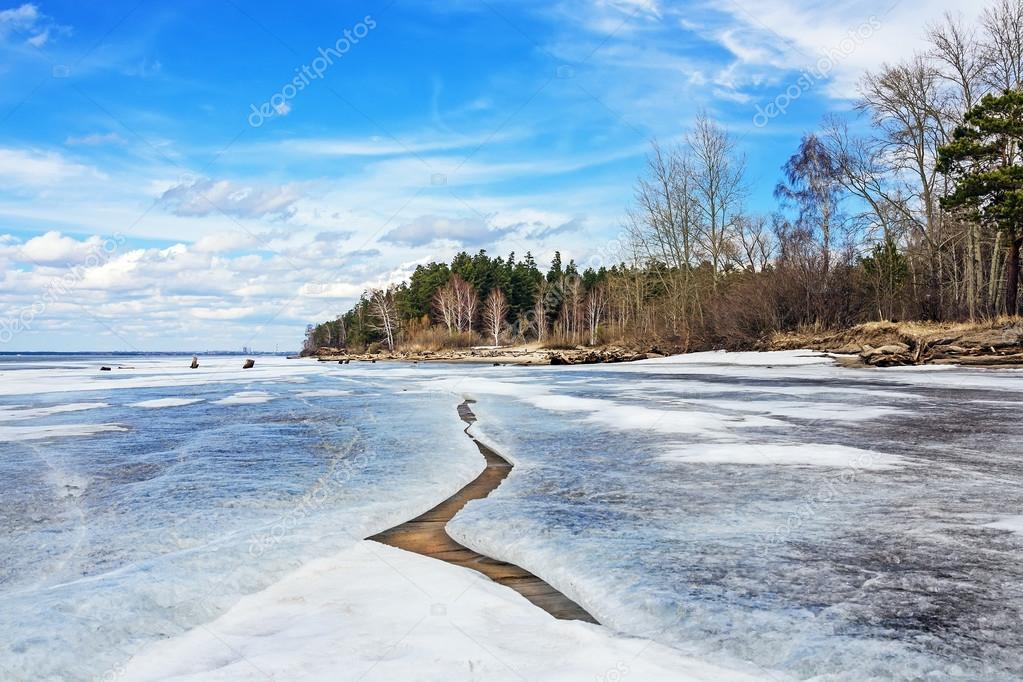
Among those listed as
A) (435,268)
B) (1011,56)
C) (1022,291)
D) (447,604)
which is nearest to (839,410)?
(447,604)

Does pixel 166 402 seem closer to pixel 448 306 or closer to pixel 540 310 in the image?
pixel 540 310

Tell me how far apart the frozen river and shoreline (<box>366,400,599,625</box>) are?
7cm

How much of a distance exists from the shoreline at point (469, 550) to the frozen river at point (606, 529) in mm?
71

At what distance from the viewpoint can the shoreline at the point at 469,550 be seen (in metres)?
2.36

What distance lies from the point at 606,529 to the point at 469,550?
679 mm

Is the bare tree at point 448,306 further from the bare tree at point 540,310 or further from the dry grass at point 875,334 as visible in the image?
the dry grass at point 875,334

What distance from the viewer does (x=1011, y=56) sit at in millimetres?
23000

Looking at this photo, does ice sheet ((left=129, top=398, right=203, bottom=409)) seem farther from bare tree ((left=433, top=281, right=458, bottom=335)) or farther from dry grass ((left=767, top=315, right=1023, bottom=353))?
bare tree ((left=433, top=281, right=458, bottom=335))

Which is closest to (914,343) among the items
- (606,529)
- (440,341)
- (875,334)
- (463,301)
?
(875,334)

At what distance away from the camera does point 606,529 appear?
3.14m

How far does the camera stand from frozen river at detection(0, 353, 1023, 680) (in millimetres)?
1954

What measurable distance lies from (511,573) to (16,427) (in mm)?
A: 7769

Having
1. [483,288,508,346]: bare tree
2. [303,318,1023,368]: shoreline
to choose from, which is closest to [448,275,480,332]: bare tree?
[483,288,508,346]: bare tree

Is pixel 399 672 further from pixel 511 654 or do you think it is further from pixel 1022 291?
pixel 1022 291
